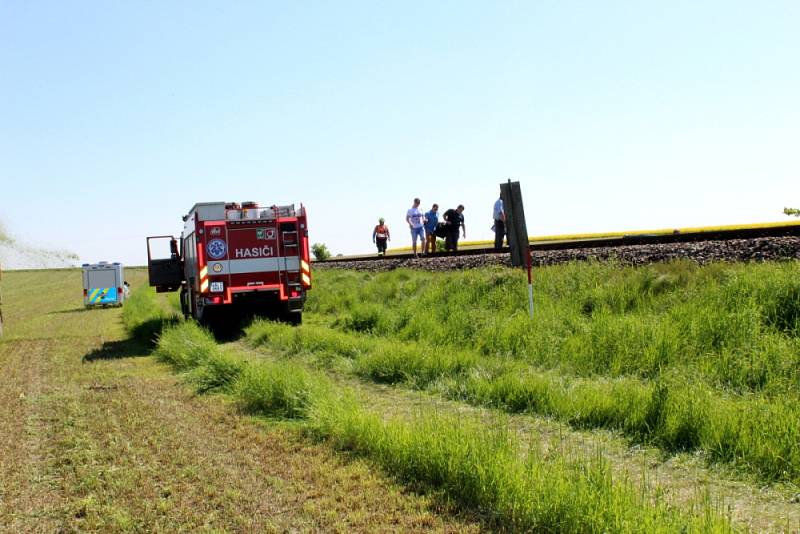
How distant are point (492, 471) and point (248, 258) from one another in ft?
40.9

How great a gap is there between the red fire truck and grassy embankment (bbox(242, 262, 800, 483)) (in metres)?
2.36

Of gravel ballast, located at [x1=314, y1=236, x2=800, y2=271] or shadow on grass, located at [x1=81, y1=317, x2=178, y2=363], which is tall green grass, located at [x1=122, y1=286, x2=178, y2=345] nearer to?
shadow on grass, located at [x1=81, y1=317, x2=178, y2=363]

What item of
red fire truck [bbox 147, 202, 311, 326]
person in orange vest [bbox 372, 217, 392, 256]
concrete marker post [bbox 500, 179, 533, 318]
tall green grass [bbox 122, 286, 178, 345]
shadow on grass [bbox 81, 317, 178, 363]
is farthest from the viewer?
person in orange vest [bbox 372, 217, 392, 256]

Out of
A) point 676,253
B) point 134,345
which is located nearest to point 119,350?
point 134,345

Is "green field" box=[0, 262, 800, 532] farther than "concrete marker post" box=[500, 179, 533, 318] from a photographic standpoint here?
No

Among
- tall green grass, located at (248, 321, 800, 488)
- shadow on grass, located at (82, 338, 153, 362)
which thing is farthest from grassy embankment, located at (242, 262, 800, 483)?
shadow on grass, located at (82, 338, 153, 362)

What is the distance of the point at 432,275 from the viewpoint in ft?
57.3

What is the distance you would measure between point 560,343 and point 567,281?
3.19m

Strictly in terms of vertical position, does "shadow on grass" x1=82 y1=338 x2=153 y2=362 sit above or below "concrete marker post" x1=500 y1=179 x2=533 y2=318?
below

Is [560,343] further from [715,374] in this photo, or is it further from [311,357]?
[311,357]

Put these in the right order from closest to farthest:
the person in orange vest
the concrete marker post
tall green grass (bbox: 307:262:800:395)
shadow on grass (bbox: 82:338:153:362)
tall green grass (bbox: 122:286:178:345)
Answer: tall green grass (bbox: 307:262:800:395), the concrete marker post, shadow on grass (bbox: 82:338:153:362), tall green grass (bbox: 122:286:178:345), the person in orange vest

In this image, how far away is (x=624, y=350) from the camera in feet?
28.2

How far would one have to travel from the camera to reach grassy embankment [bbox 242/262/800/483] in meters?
5.92

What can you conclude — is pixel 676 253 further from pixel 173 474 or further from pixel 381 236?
pixel 381 236
